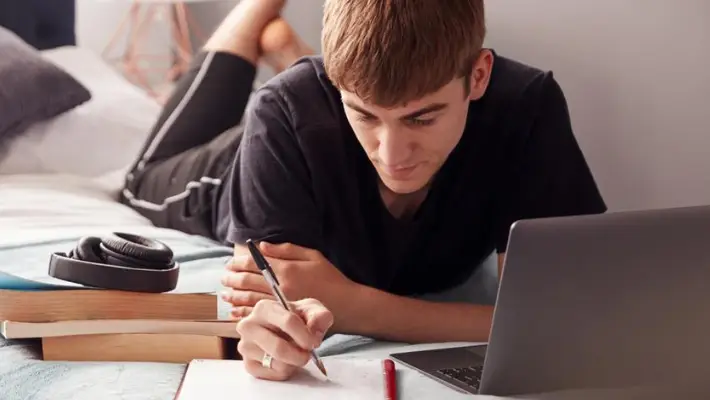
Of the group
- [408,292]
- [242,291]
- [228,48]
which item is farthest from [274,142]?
[228,48]

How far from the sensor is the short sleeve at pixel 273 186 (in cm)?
115

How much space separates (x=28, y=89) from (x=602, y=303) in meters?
1.43

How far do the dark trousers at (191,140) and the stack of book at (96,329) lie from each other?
70cm

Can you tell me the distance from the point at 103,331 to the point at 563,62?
3.29 ft

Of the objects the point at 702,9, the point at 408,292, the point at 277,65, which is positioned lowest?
the point at 408,292

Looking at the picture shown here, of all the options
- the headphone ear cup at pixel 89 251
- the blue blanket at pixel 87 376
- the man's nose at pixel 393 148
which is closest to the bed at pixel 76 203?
the blue blanket at pixel 87 376

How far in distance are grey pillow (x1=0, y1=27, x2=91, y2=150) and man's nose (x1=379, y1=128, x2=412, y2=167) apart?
1.08 m

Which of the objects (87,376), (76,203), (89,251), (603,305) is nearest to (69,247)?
(76,203)

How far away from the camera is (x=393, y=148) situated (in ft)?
3.38

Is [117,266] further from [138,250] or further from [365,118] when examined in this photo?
[365,118]

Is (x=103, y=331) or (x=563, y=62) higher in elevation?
(x=563, y=62)

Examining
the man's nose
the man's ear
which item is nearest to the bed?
the man's nose

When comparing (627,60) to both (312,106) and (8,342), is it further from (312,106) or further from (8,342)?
(8,342)

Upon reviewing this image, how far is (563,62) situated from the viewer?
1.67 meters
